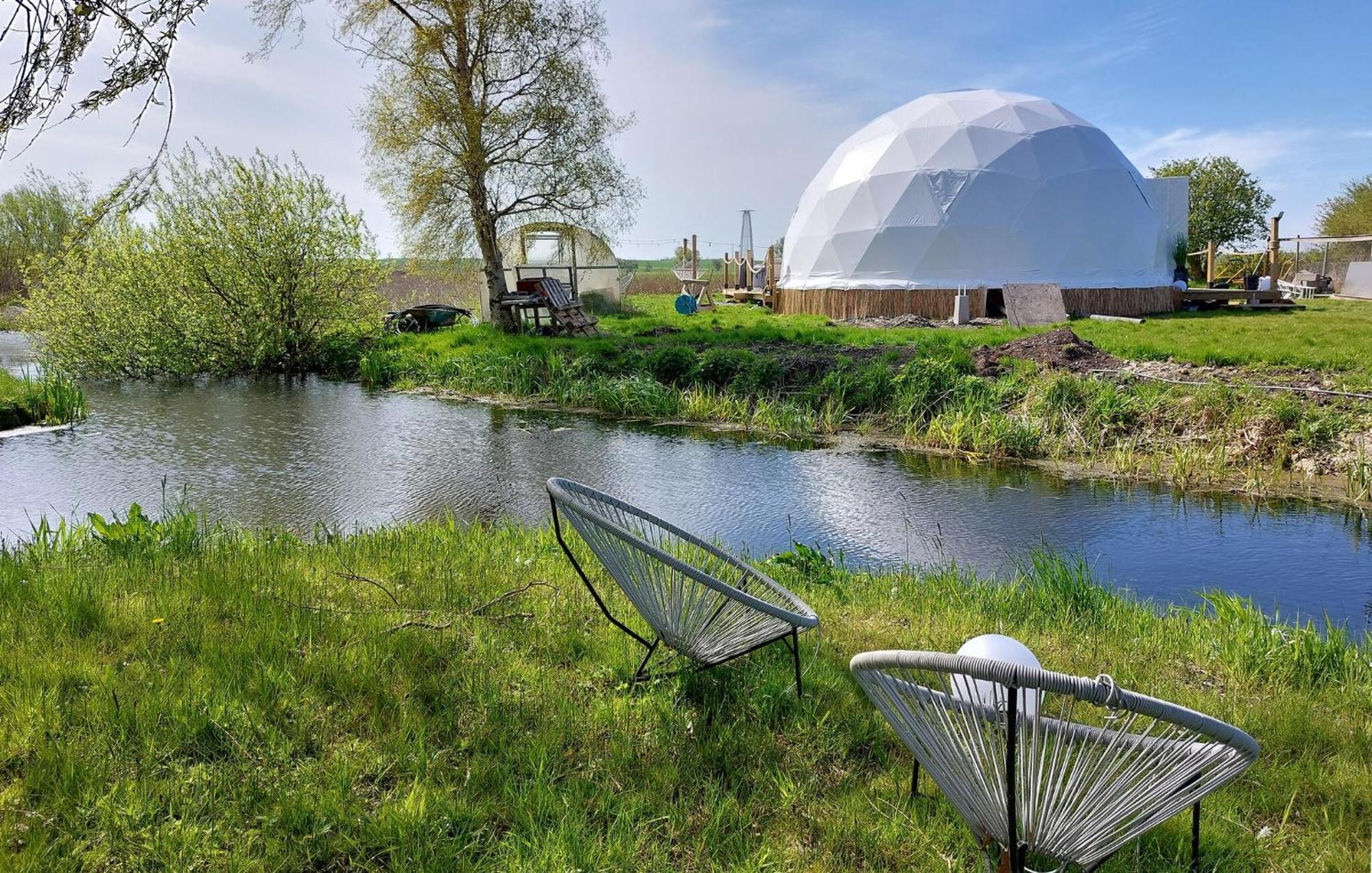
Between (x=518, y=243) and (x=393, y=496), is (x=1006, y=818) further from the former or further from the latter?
(x=518, y=243)

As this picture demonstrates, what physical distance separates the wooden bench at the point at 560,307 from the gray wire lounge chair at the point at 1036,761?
17.4 meters

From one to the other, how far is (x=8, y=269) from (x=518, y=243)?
19.3m

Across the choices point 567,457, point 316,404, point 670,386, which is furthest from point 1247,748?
point 316,404

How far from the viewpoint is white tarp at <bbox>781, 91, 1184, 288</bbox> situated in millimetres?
21109

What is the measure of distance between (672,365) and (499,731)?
11511mm

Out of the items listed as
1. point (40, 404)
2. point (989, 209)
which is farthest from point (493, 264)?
point (989, 209)

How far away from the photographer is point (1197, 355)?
40.7 ft

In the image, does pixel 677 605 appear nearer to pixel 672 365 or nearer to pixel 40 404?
pixel 672 365

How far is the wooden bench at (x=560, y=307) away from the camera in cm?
1953

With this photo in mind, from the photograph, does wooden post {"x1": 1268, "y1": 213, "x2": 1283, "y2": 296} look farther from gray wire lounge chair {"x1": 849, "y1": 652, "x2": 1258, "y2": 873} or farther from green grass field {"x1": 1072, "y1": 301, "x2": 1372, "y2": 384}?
gray wire lounge chair {"x1": 849, "y1": 652, "x2": 1258, "y2": 873}

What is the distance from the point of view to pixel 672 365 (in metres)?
14.3

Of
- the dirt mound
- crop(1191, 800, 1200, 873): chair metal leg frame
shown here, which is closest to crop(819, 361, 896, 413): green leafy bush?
the dirt mound

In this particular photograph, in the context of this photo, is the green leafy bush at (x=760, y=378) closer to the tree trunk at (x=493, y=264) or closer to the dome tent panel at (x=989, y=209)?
the tree trunk at (x=493, y=264)

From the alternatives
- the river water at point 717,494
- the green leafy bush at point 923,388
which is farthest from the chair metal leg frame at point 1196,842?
the green leafy bush at point 923,388
